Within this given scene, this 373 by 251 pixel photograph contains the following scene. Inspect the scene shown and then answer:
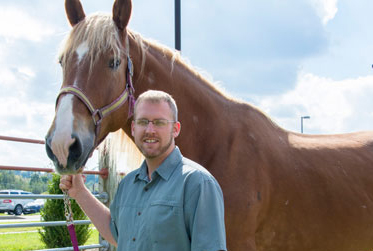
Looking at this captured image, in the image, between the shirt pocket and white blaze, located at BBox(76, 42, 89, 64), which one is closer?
the shirt pocket

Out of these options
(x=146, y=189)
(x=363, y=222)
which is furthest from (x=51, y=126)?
(x=363, y=222)

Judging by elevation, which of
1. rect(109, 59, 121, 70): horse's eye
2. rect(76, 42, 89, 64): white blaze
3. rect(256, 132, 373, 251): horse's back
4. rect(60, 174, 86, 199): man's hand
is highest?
rect(76, 42, 89, 64): white blaze

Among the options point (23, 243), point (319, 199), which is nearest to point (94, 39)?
point (319, 199)

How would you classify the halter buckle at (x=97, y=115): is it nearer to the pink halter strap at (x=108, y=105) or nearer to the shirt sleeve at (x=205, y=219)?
the pink halter strap at (x=108, y=105)

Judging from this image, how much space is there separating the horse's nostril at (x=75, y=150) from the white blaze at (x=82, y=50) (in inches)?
24.7

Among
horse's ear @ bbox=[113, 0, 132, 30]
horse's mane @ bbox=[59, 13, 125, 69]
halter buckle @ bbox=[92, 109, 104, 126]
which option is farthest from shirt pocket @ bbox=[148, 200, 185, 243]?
horse's ear @ bbox=[113, 0, 132, 30]

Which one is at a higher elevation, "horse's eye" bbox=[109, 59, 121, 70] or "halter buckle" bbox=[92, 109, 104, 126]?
"horse's eye" bbox=[109, 59, 121, 70]

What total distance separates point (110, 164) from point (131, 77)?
2251 mm

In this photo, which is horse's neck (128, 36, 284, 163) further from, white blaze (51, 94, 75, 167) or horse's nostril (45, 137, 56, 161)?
horse's nostril (45, 137, 56, 161)

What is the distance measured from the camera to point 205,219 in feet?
5.10

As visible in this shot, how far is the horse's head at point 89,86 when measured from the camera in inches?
89.2

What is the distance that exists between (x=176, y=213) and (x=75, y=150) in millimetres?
955

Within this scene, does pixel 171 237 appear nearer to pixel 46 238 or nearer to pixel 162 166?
pixel 162 166

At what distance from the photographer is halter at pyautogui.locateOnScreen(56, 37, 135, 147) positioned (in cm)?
246
